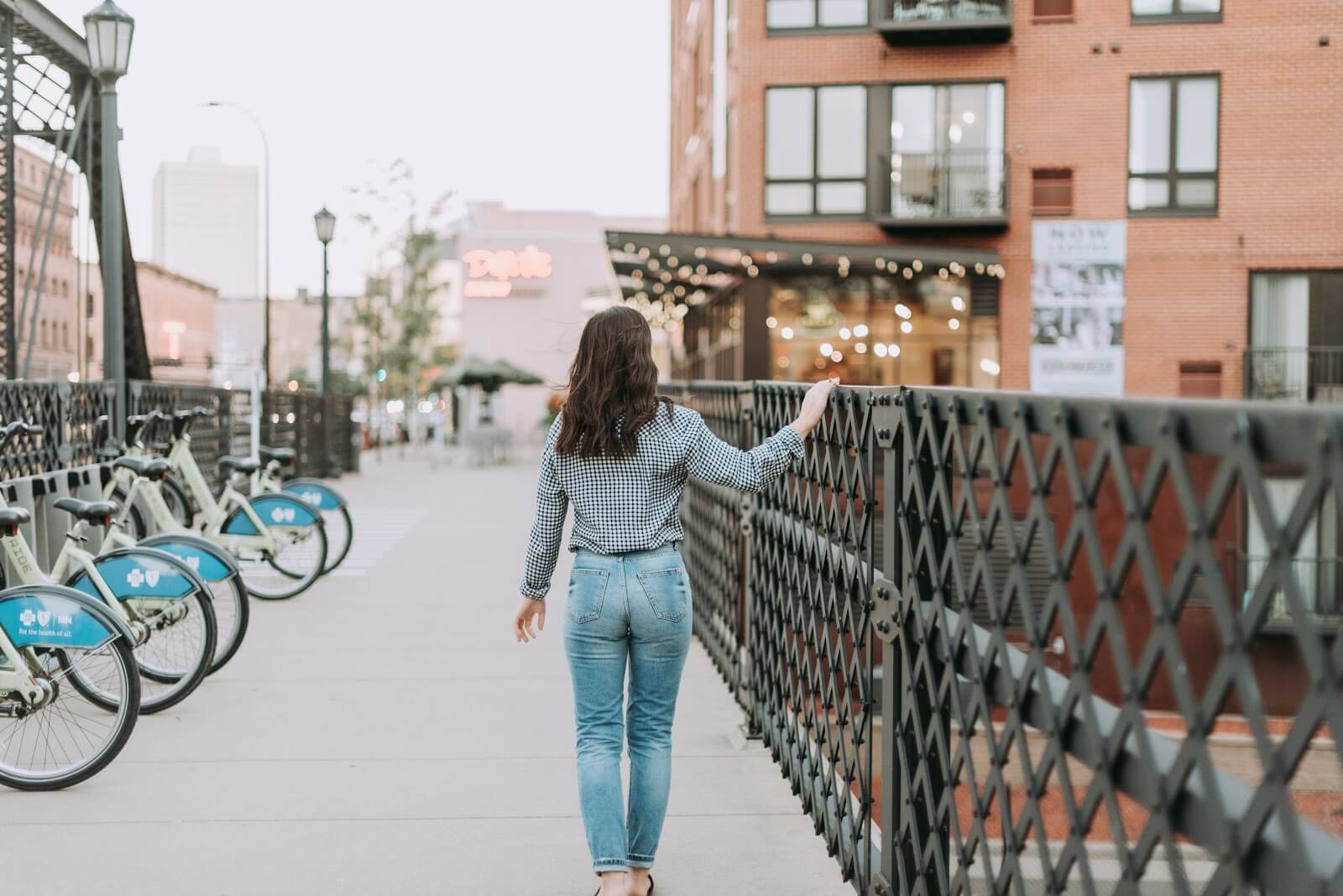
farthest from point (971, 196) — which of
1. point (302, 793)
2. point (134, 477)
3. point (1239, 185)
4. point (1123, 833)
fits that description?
point (1123, 833)

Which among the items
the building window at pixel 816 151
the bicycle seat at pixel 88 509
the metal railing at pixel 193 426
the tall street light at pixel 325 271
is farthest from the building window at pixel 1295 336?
the bicycle seat at pixel 88 509

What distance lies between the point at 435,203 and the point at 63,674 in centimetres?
4844

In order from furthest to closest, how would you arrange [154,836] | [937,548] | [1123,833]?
[154,836]
[937,548]
[1123,833]

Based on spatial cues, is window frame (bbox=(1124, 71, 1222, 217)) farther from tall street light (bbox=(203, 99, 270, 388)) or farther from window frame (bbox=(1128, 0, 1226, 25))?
tall street light (bbox=(203, 99, 270, 388))

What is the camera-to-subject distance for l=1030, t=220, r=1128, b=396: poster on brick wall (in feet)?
93.5

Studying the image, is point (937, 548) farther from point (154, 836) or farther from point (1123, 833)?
point (154, 836)

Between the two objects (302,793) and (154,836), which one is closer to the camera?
(154,836)

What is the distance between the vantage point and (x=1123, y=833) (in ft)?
Answer: 7.67

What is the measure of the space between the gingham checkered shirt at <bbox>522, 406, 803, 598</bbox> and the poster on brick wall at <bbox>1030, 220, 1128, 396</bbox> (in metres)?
25.2

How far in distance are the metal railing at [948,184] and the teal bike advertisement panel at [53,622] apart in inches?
952

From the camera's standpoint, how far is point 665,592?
4207mm

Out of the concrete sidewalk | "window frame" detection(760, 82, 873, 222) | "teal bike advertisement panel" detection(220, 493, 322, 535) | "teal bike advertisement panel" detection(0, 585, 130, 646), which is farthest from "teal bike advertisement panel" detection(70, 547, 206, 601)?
"window frame" detection(760, 82, 873, 222)

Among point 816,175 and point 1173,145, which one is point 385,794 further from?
point 1173,145

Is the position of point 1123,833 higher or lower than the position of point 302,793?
higher
